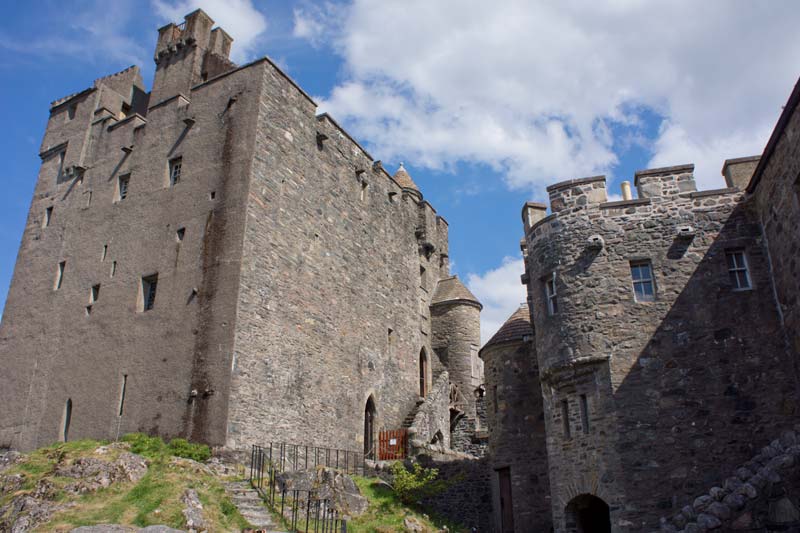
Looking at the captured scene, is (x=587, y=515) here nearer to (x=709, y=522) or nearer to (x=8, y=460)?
(x=709, y=522)

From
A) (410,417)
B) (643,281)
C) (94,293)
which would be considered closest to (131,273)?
(94,293)

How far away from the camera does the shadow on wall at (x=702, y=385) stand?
13.8 m

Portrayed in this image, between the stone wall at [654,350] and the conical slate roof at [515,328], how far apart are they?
8.23ft

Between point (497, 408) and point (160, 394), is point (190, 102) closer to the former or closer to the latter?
point (160, 394)

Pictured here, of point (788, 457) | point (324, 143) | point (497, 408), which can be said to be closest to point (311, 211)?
point (324, 143)

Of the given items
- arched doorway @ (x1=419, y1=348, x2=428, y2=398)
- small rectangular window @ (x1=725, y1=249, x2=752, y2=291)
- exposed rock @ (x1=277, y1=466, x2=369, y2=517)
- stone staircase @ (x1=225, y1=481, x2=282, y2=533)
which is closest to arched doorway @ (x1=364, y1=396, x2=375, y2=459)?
arched doorway @ (x1=419, y1=348, x2=428, y2=398)

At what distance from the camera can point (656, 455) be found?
46.0 feet

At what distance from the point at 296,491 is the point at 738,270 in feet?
37.5

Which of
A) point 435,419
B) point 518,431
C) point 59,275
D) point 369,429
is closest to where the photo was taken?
point 518,431

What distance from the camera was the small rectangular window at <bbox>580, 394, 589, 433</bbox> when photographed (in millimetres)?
15109

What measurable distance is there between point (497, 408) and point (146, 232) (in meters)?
13.2

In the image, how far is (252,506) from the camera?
49.1 ft

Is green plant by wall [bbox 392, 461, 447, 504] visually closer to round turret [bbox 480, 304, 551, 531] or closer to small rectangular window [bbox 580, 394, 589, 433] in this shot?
round turret [bbox 480, 304, 551, 531]

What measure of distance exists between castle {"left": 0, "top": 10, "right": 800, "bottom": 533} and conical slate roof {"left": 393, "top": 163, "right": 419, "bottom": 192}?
27 centimetres
